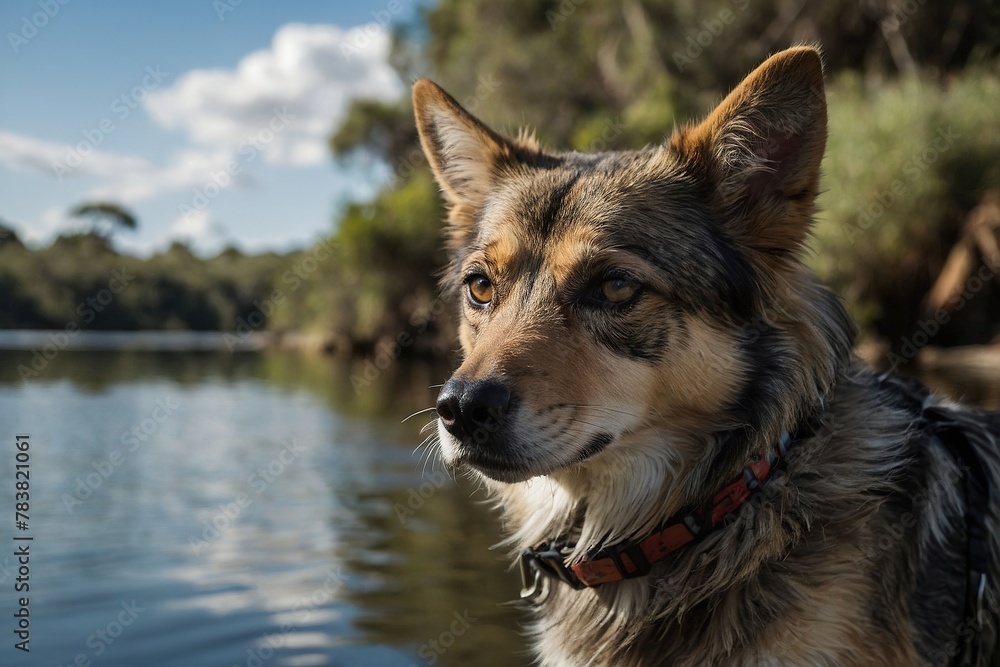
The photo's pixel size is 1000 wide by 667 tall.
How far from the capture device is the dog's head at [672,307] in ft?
8.84

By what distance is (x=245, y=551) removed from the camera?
19.5ft

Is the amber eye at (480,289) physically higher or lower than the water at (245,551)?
higher

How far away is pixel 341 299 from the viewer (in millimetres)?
44688

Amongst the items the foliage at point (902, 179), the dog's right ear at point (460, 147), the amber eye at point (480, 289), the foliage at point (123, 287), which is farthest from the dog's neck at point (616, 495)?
the foliage at point (902, 179)

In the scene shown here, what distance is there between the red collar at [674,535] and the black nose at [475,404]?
0.70 metres

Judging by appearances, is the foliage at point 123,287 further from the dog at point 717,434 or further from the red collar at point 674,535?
the red collar at point 674,535

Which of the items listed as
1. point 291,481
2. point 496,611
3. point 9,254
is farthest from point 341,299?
A: point 496,611

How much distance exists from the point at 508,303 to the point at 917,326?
21.2 meters

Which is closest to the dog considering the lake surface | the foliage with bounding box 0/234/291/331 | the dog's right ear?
the dog's right ear

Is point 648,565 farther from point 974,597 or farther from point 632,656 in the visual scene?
point 974,597

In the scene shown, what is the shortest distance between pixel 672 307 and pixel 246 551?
14.0 feet

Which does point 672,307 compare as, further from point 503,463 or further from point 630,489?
point 503,463

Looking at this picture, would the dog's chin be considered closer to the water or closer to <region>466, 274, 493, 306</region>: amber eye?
<region>466, 274, 493, 306</region>: amber eye

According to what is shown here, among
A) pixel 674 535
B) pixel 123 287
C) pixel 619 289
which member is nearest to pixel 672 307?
pixel 619 289
